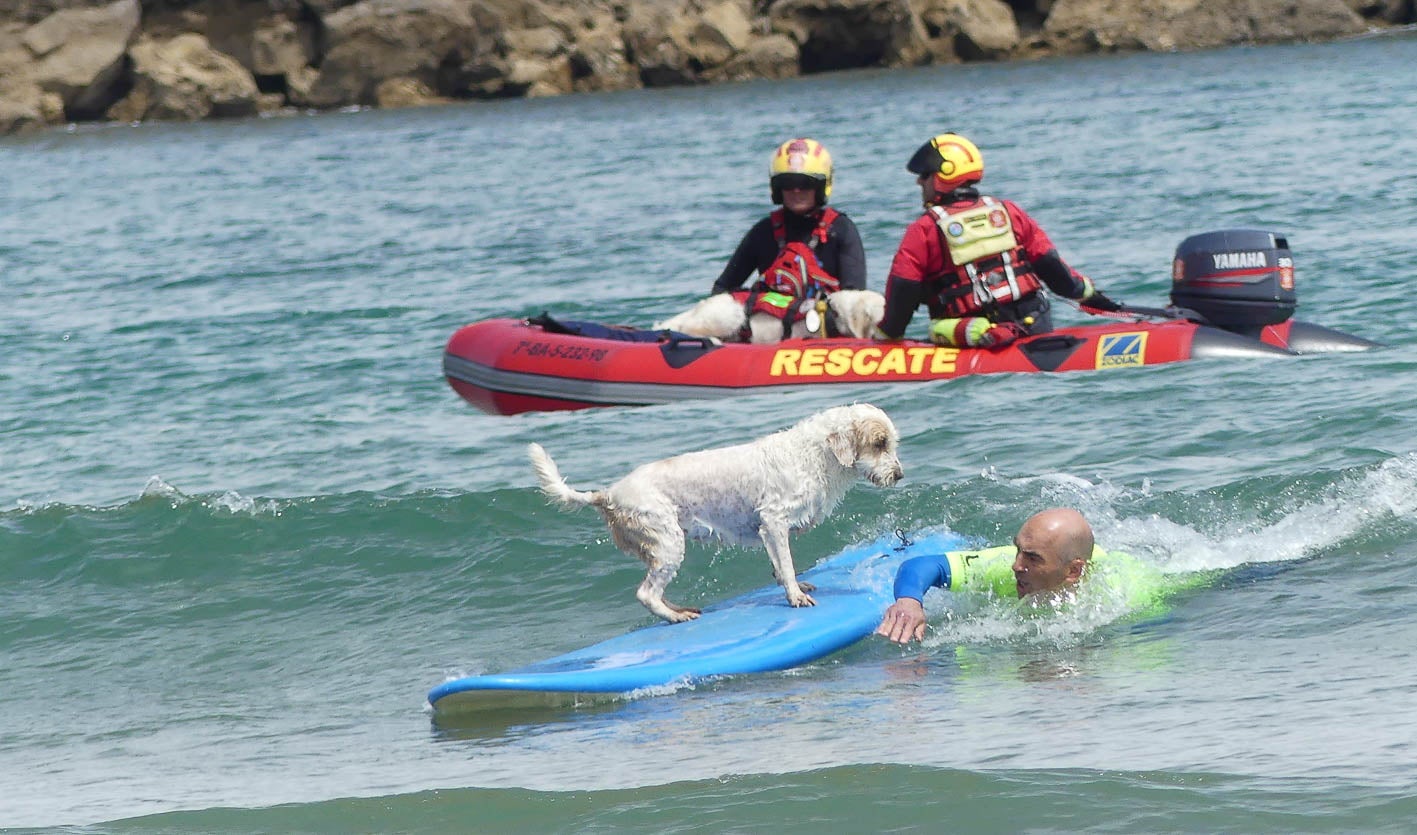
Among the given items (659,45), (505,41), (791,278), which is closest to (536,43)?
(505,41)

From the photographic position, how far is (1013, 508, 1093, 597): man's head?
660 centimetres

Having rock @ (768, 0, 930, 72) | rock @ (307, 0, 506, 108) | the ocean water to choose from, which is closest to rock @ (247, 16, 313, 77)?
rock @ (307, 0, 506, 108)

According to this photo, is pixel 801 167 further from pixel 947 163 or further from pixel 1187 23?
pixel 1187 23

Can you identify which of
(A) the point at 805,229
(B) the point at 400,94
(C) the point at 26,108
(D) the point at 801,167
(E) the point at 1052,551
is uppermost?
(D) the point at 801,167

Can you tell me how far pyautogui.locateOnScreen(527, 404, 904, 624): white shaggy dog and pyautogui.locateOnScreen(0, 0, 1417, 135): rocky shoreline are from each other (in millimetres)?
37162

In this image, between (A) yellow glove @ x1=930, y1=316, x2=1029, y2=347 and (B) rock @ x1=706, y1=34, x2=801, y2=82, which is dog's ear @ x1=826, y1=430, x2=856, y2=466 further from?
(B) rock @ x1=706, y1=34, x2=801, y2=82

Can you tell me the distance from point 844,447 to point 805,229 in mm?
4835

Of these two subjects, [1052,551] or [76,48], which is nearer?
[1052,551]

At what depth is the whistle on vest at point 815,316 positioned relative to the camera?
38.0 ft

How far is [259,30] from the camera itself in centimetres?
4384

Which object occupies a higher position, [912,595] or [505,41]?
[505,41]

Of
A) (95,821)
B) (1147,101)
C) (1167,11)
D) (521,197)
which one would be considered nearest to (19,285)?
(521,197)

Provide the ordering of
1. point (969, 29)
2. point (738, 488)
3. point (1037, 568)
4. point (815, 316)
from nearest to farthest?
point (1037, 568) → point (738, 488) → point (815, 316) → point (969, 29)

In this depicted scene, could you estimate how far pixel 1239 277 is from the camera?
11.0 metres
